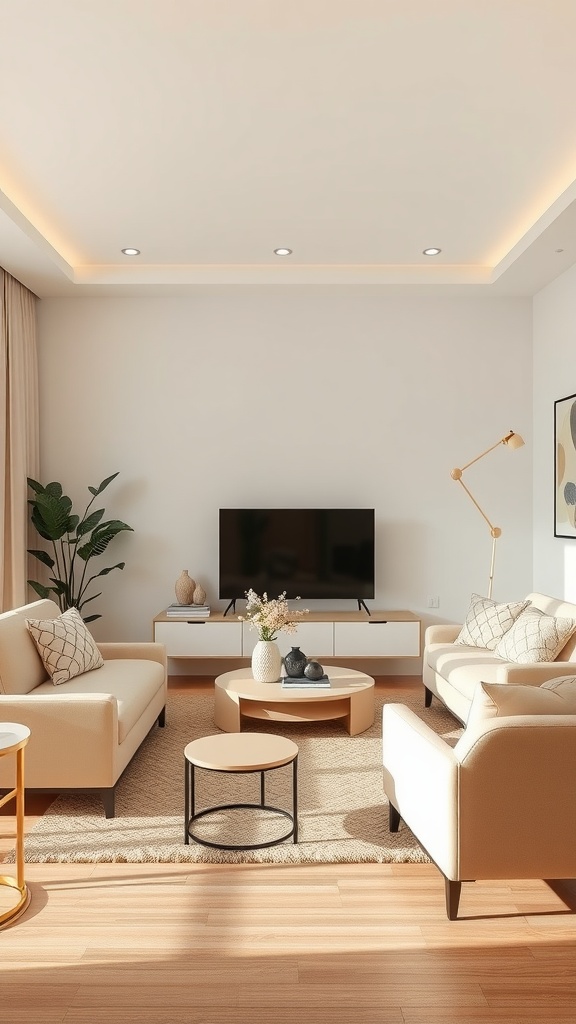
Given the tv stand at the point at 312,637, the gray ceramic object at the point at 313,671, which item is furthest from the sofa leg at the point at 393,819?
the tv stand at the point at 312,637

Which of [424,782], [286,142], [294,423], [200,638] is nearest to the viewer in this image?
[424,782]

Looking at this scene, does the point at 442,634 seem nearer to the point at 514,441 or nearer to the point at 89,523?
the point at 514,441

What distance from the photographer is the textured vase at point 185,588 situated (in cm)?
582

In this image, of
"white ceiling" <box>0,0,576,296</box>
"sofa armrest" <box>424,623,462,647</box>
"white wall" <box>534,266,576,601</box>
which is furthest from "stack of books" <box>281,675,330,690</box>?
"white ceiling" <box>0,0,576,296</box>

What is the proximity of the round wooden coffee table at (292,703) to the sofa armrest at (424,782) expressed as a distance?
3.76 ft

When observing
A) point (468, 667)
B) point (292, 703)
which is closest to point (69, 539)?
point (292, 703)

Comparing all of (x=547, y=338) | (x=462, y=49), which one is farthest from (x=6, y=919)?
(x=547, y=338)

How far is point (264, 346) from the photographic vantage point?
237 inches

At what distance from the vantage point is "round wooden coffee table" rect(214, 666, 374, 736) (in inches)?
165

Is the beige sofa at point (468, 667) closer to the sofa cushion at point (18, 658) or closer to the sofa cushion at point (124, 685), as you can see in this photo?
the sofa cushion at point (124, 685)

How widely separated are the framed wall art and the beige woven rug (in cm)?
184

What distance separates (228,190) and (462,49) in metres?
1.67

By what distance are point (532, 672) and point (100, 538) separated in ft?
10.8

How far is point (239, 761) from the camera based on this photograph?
290 cm
